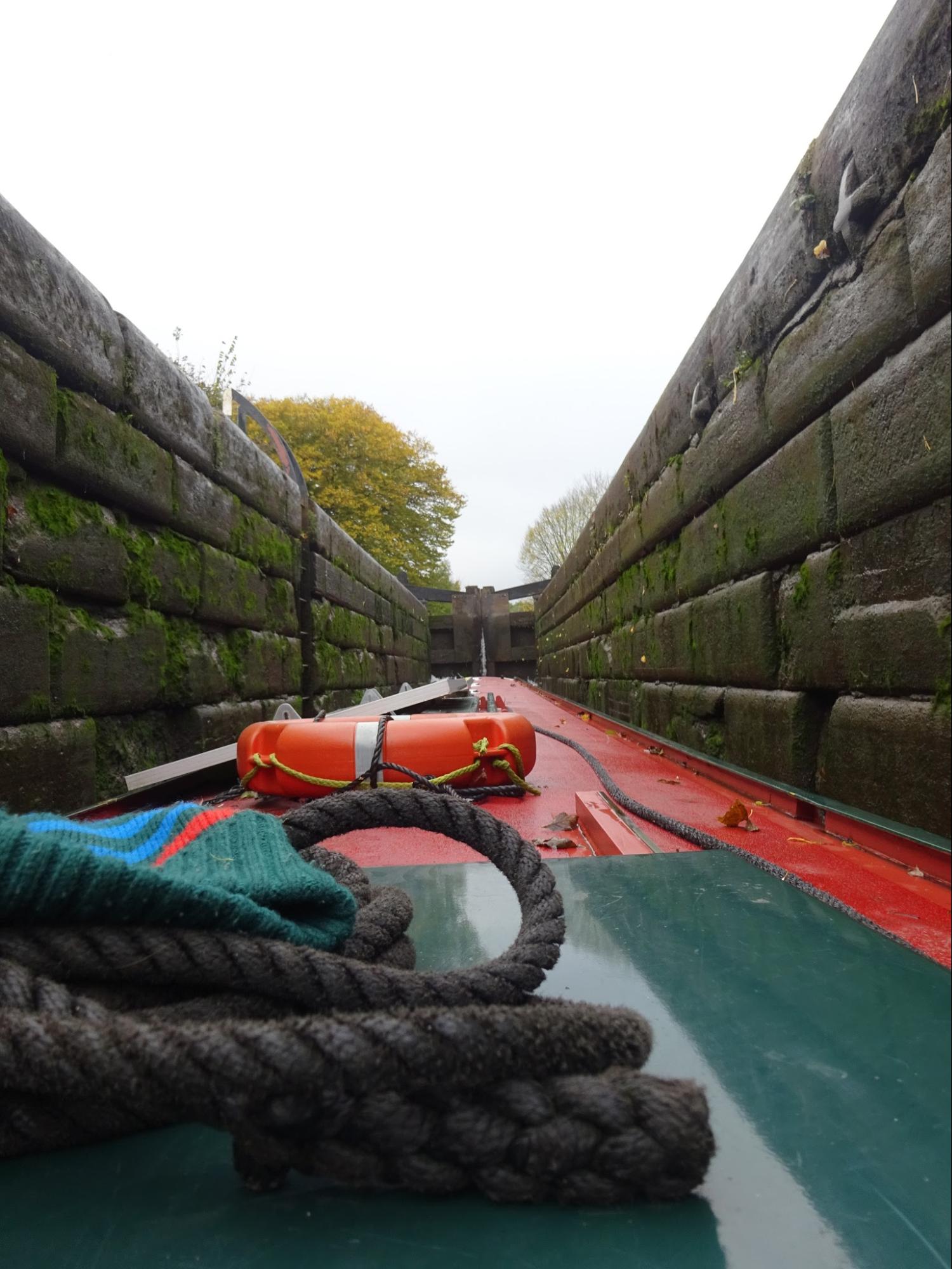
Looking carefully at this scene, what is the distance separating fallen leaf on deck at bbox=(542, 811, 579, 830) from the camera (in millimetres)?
1906

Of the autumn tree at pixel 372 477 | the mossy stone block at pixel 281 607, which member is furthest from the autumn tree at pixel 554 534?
the mossy stone block at pixel 281 607

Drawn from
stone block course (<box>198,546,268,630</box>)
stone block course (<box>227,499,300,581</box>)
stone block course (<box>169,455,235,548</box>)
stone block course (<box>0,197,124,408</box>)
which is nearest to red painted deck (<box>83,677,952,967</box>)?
stone block course (<box>198,546,268,630</box>)

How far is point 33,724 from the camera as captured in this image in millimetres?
1961

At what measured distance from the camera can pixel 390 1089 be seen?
51 centimetres

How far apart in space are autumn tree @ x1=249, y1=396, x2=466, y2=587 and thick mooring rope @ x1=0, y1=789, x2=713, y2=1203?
62.9 feet

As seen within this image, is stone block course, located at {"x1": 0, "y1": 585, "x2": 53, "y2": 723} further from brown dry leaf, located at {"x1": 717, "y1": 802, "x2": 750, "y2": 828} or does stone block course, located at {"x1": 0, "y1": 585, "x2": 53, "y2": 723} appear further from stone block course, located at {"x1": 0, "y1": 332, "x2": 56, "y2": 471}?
brown dry leaf, located at {"x1": 717, "y1": 802, "x2": 750, "y2": 828}

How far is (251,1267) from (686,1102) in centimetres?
34

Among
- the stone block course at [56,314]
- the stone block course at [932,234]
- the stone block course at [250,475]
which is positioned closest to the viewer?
the stone block course at [932,234]

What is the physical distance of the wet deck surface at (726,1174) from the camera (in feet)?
1.26

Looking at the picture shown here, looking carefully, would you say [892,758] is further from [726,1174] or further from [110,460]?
[110,460]

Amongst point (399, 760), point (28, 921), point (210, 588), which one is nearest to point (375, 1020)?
point (28, 921)

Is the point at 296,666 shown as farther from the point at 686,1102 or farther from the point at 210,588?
the point at 686,1102

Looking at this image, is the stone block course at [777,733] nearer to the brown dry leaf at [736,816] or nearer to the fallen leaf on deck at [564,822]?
the brown dry leaf at [736,816]

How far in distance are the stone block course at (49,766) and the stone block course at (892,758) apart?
2.08 metres
